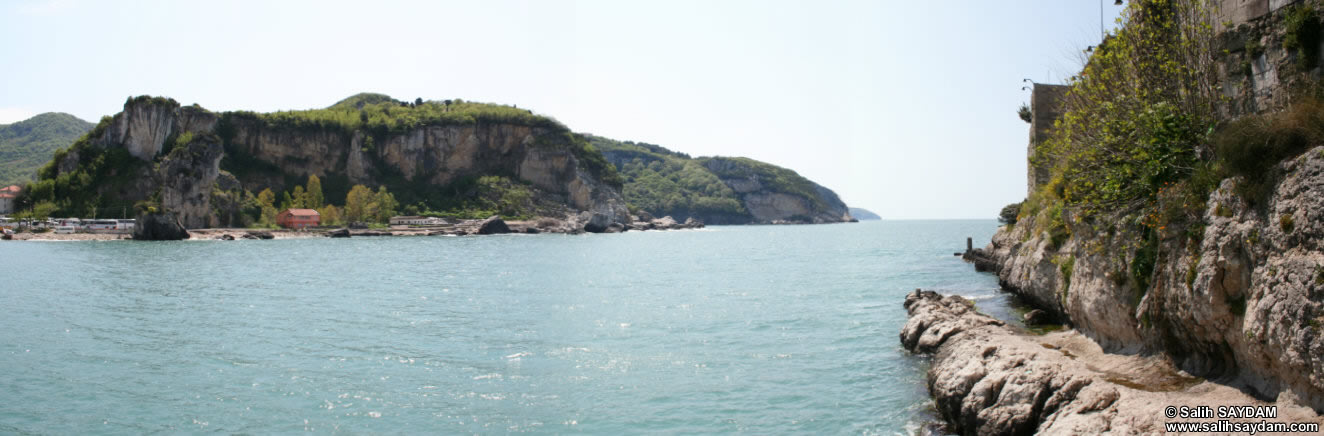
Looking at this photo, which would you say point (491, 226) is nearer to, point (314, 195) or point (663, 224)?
point (314, 195)

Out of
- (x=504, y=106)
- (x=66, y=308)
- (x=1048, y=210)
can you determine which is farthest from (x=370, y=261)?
(x=504, y=106)

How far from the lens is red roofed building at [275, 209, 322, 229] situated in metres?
119

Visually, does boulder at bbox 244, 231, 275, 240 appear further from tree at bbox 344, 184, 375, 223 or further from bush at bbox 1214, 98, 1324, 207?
bush at bbox 1214, 98, 1324, 207

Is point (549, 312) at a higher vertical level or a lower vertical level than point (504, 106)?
lower

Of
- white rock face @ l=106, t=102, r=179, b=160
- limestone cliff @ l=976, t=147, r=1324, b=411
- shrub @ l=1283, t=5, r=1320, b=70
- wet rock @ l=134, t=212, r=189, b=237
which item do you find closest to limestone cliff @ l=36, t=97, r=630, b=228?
white rock face @ l=106, t=102, r=179, b=160

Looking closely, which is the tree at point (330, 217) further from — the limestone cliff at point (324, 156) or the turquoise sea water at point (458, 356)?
the turquoise sea water at point (458, 356)

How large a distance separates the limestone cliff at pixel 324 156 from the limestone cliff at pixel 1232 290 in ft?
A: 382

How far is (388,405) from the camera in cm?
1381

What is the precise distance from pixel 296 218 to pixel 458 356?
11386 cm

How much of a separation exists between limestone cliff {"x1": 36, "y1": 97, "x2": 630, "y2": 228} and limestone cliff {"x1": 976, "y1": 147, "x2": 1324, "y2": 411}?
11642 cm

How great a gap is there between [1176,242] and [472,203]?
489 ft

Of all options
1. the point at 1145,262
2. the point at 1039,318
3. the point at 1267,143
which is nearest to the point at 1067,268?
the point at 1039,318

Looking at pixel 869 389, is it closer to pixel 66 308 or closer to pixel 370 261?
pixel 66 308

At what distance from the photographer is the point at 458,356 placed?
1834cm
